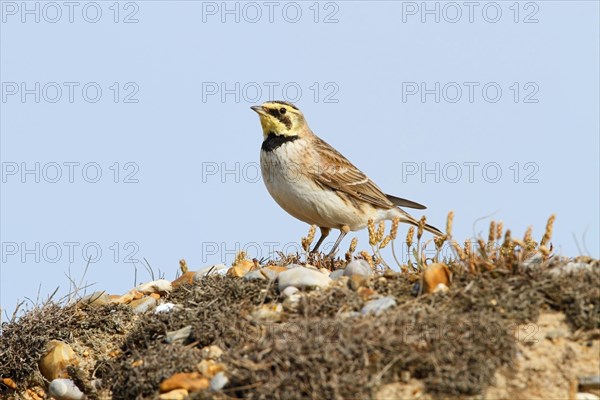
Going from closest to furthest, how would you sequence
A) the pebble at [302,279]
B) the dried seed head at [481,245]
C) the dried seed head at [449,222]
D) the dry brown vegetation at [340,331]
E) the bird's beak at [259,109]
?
the dry brown vegetation at [340,331], the dried seed head at [481,245], the pebble at [302,279], the dried seed head at [449,222], the bird's beak at [259,109]

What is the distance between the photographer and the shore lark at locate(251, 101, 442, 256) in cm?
1053

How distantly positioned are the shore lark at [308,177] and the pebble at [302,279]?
2.98m

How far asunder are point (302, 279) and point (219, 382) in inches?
56.9

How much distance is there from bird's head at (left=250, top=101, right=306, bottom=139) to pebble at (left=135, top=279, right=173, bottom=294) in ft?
8.85

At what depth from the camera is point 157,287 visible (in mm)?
8891

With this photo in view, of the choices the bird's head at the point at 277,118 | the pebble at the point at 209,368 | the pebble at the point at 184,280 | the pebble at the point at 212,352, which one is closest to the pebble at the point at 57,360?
the pebble at the point at 184,280

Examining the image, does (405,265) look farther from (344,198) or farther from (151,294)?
(344,198)

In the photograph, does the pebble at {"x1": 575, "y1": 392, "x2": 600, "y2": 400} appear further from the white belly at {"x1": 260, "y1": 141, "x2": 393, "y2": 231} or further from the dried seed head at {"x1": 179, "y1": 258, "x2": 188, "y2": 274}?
the white belly at {"x1": 260, "y1": 141, "x2": 393, "y2": 231}

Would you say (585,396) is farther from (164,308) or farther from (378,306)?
(164,308)

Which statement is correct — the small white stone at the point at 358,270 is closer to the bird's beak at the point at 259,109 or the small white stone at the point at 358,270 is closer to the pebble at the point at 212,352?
the pebble at the point at 212,352

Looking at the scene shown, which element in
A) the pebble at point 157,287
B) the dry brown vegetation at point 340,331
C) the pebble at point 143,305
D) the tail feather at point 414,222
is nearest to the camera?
the dry brown vegetation at point 340,331

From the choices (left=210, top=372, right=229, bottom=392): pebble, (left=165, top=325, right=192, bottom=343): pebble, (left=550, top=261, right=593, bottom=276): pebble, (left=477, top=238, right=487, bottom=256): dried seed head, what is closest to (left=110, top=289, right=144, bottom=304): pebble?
(left=165, top=325, right=192, bottom=343): pebble

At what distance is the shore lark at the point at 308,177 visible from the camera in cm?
1053

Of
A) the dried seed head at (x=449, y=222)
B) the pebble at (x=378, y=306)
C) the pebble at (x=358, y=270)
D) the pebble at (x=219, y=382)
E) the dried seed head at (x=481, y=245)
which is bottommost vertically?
the pebble at (x=219, y=382)
